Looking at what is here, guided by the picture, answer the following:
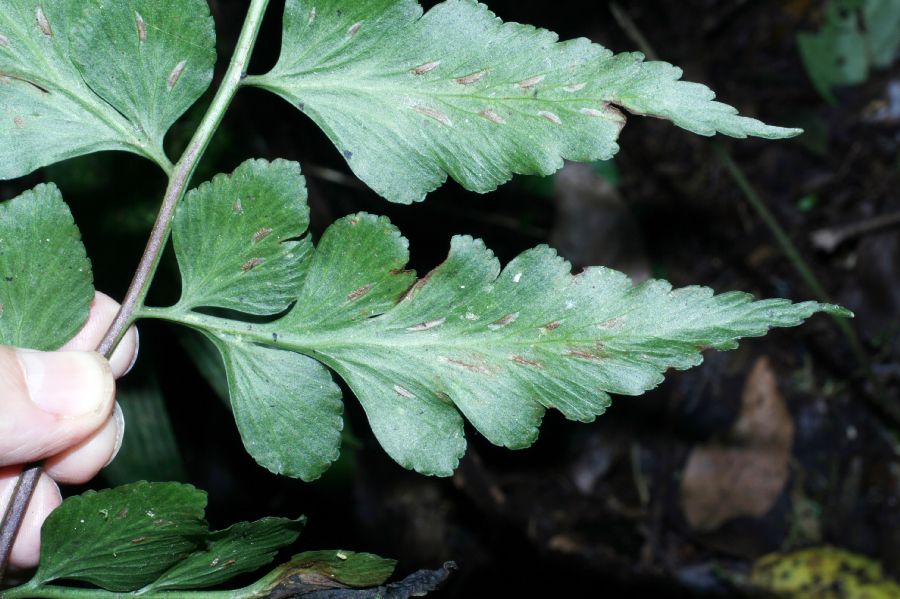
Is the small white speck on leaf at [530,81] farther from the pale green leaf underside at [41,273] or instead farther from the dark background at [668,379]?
the dark background at [668,379]

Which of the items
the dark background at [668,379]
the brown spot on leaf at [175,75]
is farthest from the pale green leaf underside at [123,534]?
the dark background at [668,379]

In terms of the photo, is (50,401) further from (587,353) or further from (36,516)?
(587,353)

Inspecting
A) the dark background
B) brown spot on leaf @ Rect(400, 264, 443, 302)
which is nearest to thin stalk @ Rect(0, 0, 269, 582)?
brown spot on leaf @ Rect(400, 264, 443, 302)

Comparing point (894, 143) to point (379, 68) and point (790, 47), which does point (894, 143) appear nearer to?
point (790, 47)

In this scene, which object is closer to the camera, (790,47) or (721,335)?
(721,335)

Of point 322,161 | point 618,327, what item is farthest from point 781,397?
point 618,327

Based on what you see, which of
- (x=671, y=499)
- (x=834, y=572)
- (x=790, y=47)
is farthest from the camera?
(x=790, y=47)
